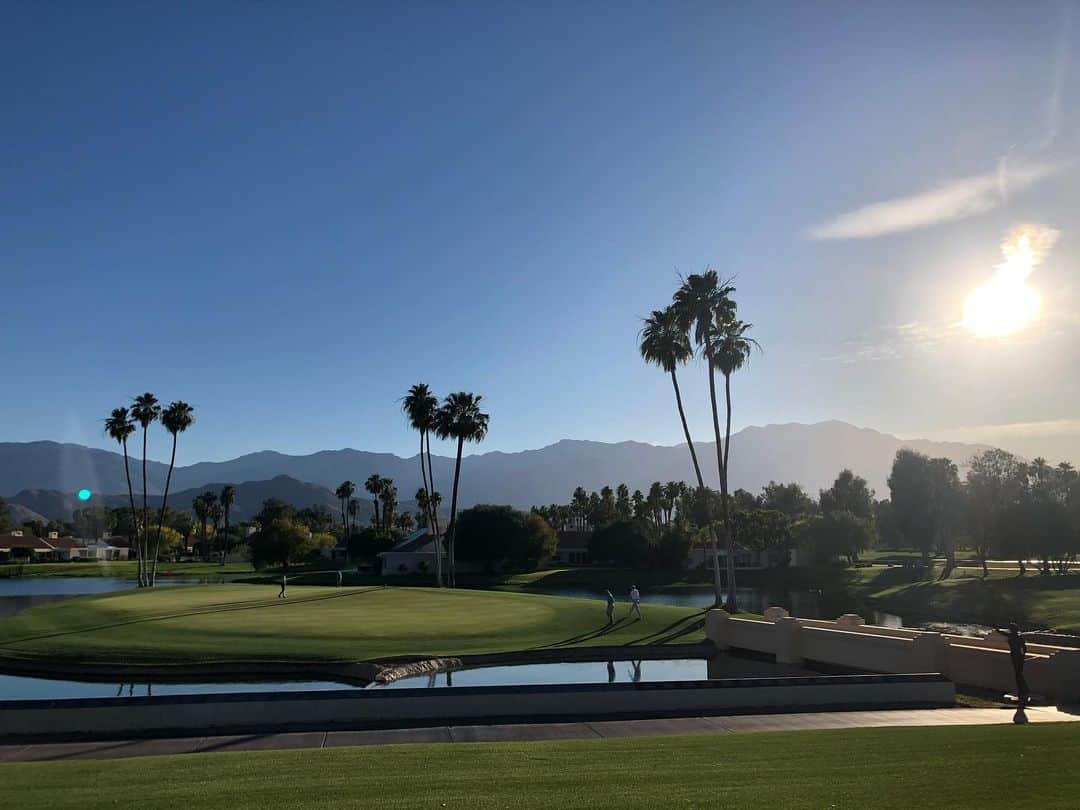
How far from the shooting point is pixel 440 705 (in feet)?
54.5

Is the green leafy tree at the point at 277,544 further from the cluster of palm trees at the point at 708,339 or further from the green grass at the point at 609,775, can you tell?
the green grass at the point at 609,775

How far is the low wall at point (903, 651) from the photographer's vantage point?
19172 millimetres

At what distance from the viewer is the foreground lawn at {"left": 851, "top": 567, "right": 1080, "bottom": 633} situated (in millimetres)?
50219

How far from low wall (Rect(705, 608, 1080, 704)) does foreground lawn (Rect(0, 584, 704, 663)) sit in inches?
138

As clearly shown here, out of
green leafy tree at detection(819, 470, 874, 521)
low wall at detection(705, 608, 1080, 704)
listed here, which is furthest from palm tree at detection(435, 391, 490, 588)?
green leafy tree at detection(819, 470, 874, 521)

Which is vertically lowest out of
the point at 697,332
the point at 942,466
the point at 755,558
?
the point at 755,558

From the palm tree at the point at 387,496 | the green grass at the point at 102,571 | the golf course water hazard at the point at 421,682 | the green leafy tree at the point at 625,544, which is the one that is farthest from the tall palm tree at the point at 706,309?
the palm tree at the point at 387,496

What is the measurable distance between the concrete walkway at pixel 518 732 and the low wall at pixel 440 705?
0.91m

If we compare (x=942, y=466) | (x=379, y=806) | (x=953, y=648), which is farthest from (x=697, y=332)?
(x=942, y=466)

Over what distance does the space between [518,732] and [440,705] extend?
2.70m

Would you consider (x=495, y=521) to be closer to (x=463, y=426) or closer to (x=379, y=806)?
(x=463, y=426)

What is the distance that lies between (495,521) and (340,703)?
86.5 metres

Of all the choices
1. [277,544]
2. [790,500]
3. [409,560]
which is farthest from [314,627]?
[790,500]

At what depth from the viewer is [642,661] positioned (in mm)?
28797
